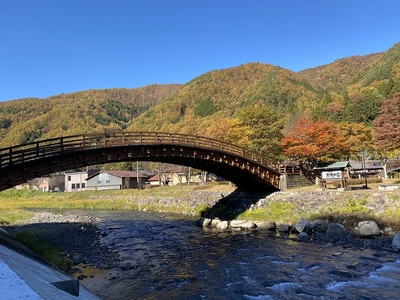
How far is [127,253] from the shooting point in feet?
62.6

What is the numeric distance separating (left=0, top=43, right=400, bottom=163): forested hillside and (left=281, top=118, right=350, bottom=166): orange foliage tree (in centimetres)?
1013

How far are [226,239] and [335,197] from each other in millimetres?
9460

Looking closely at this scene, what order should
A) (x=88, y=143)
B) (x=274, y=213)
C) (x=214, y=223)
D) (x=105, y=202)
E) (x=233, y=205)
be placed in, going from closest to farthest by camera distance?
1. (x=88, y=143)
2. (x=274, y=213)
3. (x=214, y=223)
4. (x=233, y=205)
5. (x=105, y=202)

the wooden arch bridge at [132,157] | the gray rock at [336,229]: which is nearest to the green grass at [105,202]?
the wooden arch bridge at [132,157]

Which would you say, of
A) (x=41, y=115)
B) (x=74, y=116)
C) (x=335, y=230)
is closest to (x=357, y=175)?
(x=335, y=230)

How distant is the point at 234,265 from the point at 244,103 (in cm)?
11424

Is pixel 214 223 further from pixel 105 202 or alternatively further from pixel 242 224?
pixel 105 202

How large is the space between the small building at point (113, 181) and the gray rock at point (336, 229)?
2305 inches

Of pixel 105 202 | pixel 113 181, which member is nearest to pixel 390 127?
pixel 105 202

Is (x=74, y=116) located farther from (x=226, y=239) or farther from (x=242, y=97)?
(x=226, y=239)

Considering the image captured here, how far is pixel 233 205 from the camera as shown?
33312mm

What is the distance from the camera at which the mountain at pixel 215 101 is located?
113 meters

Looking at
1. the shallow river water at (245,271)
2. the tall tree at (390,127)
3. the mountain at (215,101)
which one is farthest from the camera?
the mountain at (215,101)

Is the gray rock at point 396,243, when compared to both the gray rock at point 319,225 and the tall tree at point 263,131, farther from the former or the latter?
the tall tree at point 263,131
